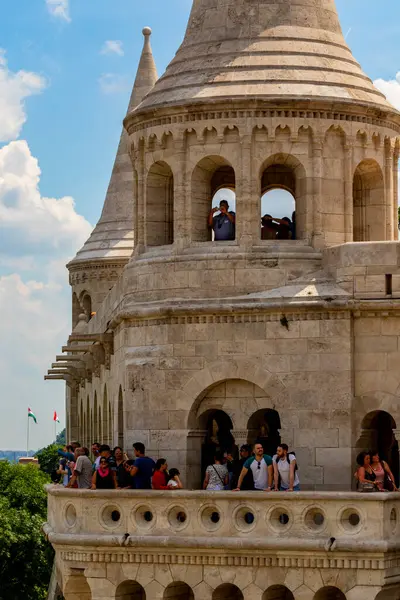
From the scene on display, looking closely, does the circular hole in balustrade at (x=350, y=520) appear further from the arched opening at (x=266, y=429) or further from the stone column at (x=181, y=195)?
the stone column at (x=181, y=195)

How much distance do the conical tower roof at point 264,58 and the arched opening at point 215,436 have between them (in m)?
5.91

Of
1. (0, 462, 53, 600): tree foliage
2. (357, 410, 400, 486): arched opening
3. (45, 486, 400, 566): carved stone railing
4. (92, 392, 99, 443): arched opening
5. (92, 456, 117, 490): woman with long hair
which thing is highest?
(92, 392, 99, 443): arched opening

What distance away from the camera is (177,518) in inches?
1245

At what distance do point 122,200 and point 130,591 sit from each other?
24.3 metres

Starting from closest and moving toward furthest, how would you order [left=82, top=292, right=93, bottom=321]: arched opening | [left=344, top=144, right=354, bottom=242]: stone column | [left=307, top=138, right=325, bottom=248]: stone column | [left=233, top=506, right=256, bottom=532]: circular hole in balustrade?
[left=233, top=506, right=256, bottom=532]: circular hole in balustrade, [left=307, top=138, right=325, bottom=248]: stone column, [left=344, top=144, right=354, bottom=242]: stone column, [left=82, top=292, right=93, bottom=321]: arched opening

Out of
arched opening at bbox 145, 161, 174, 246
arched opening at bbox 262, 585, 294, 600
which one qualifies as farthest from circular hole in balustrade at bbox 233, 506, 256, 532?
arched opening at bbox 145, 161, 174, 246

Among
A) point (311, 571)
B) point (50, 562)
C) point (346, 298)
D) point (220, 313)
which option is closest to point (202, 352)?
point (220, 313)

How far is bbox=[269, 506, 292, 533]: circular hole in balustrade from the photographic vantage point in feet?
101

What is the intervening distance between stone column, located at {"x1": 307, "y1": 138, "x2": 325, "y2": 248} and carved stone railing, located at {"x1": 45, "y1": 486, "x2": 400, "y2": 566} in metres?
6.21

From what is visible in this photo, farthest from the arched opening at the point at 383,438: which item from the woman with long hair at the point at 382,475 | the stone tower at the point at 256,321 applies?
the woman with long hair at the point at 382,475

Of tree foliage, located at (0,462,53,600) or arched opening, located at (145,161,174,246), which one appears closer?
arched opening, located at (145,161,174,246)

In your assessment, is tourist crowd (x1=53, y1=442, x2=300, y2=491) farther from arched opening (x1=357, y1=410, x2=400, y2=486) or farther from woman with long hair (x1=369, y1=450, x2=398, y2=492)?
arched opening (x1=357, y1=410, x2=400, y2=486)

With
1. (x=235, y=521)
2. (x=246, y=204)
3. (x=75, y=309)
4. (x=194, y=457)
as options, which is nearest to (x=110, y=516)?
(x=235, y=521)

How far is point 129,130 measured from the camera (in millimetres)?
37031
